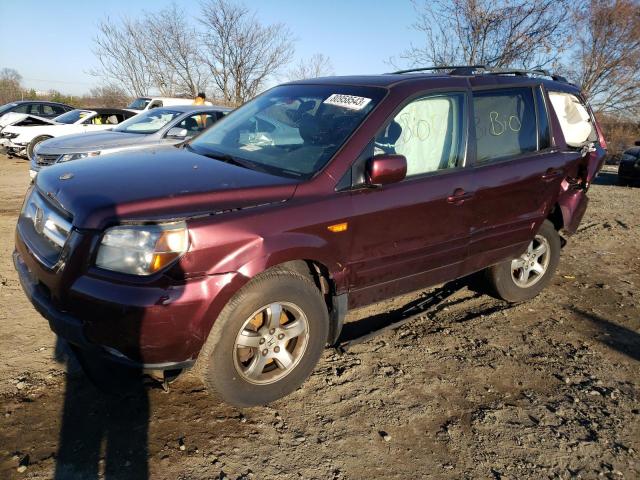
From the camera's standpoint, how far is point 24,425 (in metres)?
2.61

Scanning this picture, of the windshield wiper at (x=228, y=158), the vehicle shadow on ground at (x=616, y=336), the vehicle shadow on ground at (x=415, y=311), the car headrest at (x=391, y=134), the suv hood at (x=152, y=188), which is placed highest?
the car headrest at (x=391, y=134)

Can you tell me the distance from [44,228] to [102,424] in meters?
1.13

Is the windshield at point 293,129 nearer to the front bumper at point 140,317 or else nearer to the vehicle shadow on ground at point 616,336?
the front bumper at point 140,317

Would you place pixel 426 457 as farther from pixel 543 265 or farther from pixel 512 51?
pixel 512 51

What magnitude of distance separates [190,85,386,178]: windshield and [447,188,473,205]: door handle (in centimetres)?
84

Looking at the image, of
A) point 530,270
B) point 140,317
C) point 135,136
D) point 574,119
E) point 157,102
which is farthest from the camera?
point 157,102

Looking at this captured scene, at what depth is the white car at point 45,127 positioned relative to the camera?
13.3 m

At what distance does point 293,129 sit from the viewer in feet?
11.2

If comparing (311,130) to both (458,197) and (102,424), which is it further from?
(102,424)

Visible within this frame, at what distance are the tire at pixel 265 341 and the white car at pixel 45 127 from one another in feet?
39.6

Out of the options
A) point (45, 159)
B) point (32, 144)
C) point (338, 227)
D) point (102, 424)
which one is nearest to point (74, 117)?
point (32, 144)

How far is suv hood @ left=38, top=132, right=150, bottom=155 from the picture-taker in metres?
7.67

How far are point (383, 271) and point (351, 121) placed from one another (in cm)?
100

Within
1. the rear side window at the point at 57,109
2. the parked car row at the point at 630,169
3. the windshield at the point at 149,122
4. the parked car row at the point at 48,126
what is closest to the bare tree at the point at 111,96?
the rear side window at the point at 57,109
